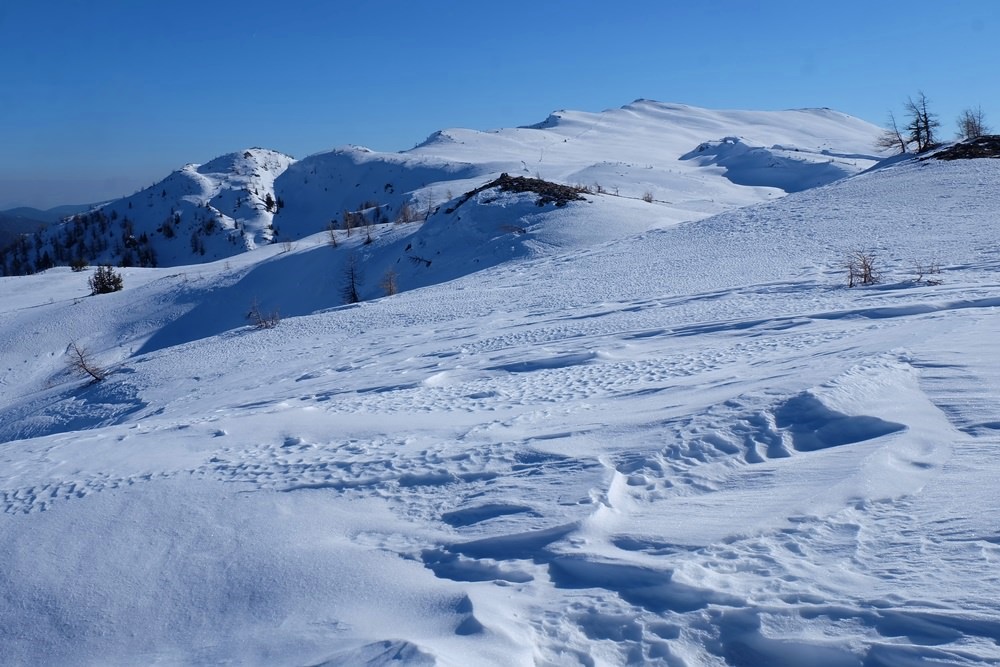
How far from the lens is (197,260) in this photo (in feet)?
156

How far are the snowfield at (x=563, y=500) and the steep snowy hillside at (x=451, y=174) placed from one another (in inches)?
807

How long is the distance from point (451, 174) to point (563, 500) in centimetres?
3680

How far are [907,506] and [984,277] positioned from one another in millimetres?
6312

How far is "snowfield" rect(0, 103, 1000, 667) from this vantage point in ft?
8.45

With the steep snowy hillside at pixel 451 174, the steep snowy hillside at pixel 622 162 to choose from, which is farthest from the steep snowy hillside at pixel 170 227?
the steep snowy hillside at pixel 622 162

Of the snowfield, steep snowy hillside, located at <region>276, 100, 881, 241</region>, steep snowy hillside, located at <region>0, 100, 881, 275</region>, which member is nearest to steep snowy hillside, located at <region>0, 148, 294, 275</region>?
steep snowy hillside, located at <region>0, 100, 881, 275</region>

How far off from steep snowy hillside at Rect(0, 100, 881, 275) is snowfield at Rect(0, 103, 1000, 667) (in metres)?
20.5

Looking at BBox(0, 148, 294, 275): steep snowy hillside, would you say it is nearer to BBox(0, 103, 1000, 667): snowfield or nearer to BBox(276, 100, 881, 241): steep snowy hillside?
BBox(276, 100, 881, 241): steep snowy hillside

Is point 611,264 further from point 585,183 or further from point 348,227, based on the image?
point 585,183

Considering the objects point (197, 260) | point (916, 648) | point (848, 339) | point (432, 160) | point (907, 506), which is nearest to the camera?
point (916, 648)

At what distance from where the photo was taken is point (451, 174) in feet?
128

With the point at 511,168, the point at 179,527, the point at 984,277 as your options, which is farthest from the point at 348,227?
the point at 179,527

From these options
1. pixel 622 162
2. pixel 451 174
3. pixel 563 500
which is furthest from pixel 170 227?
pixel 563 500

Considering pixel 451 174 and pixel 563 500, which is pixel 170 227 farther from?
pixel 563 500
